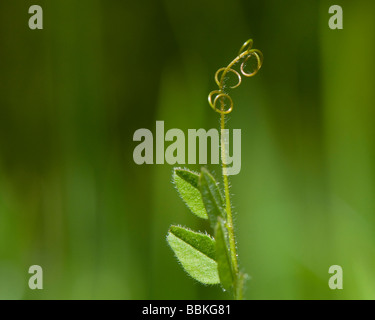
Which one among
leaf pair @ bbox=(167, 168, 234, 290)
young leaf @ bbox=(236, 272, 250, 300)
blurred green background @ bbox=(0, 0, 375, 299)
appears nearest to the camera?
young leaf @ bbox=(236, 272, 250, 300)

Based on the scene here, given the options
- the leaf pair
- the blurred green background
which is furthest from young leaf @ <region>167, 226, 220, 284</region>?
the blurred green background

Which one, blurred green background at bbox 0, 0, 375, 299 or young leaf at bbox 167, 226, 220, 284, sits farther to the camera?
blurred green background at bbox 0, 0, 375, 299

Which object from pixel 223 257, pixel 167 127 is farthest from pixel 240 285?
pixel 167 127

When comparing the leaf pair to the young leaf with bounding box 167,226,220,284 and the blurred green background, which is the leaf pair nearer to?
the young leaf with bounding box 167,226,220,284

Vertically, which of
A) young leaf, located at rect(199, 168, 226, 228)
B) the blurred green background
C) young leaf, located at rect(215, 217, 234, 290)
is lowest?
young leaf, located at rect(215, 217, 234, 290)

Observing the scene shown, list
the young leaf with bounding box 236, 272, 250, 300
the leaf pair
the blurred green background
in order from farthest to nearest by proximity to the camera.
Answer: the blurred green background, the leaf pair, the young leaf with bounding box 236, 272, 250, 300

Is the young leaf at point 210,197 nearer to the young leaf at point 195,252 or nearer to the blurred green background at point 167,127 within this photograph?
the young leaf at point 195,252

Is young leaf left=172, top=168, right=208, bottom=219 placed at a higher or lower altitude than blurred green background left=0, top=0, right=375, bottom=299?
lower

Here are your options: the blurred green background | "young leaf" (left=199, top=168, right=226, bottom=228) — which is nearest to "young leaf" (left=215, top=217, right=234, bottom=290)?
"young leaf" (left=199, top=168, right=226, bottom=228)

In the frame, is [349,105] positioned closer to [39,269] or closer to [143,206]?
[143,206]
